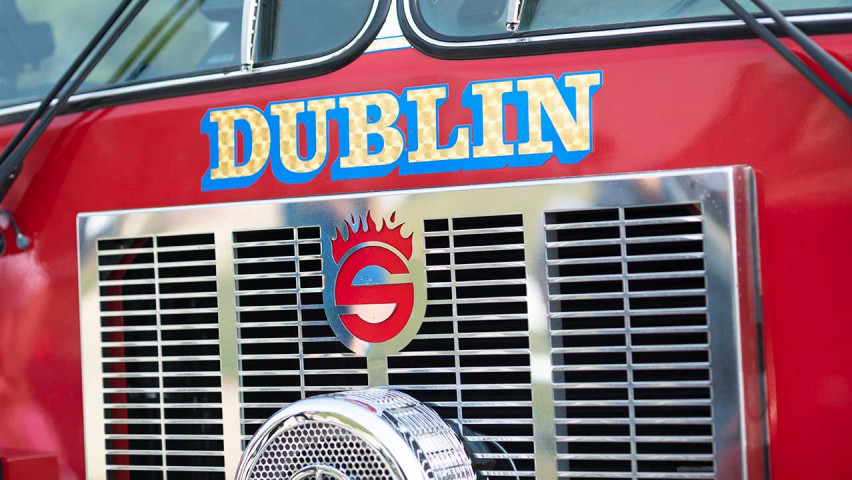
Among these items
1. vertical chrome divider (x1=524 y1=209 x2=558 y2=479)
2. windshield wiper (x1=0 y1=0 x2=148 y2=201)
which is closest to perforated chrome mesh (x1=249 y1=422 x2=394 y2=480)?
vertical chrome divider (x1=524 y1=209 x2=558 y2=479)

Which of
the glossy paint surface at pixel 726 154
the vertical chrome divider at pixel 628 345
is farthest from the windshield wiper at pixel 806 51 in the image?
the vertical chrome divider at pixel 628 345

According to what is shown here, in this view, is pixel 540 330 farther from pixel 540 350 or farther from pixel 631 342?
pixel 631 342

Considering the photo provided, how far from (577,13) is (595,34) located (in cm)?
10

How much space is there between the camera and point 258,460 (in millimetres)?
2107

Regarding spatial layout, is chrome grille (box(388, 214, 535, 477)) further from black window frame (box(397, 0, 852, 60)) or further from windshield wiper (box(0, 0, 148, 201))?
windshield wiper (box(0, 0, 148, 201))

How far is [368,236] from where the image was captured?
224 cm

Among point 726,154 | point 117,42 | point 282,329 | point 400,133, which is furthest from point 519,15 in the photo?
point 117,42

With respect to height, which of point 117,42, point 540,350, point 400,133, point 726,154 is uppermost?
point 117,42

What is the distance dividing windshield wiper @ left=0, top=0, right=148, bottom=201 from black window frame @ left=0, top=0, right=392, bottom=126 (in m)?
0.07

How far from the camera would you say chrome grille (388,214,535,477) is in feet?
7.01

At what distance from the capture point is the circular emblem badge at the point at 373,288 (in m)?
2.21

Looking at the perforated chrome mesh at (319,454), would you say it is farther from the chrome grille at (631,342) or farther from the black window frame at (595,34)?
the black window frame at (595,34)

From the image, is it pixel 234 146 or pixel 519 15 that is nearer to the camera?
pixel 519 15

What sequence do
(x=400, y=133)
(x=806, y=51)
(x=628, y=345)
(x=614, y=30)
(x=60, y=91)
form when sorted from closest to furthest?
(x=806, y=51) → (x=628, y=345) → (x=614, y=30) → (x=400, y=133) → (x=60, y=91)
